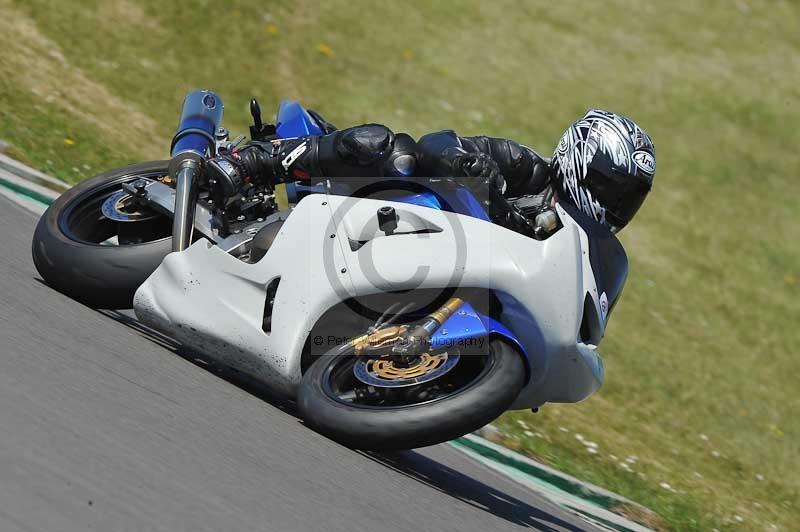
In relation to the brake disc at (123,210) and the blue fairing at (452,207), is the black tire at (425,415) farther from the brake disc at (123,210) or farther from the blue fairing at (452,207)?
the brake disc at (123,210)

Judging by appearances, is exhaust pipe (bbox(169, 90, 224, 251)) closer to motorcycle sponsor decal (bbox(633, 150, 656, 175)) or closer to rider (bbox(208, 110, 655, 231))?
rider (bbox(208, 110, 655, 231))

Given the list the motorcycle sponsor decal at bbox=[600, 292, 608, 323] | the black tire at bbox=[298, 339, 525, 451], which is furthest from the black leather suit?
the black tire at bbox=[298, 339, 525, 451]

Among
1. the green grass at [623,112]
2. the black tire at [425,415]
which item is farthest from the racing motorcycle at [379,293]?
the green grass at [623,112]

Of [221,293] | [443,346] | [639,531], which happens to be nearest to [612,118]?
[443,346]

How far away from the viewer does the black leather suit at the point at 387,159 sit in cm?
484

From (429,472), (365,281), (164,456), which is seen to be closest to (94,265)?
(365,281)

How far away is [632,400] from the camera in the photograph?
848 cm

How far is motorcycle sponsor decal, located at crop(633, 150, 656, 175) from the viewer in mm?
4926

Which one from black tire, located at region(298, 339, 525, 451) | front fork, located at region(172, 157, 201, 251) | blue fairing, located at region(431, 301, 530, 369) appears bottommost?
black tire, located at region(298, 339, 525, 451)

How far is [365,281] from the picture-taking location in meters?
4.59

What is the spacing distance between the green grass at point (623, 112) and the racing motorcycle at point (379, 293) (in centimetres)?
230

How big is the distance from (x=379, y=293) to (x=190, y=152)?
1251 mm

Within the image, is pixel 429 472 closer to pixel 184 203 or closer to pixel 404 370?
pixel 404 370

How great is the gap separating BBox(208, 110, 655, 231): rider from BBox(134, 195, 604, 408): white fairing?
30 centimetres
